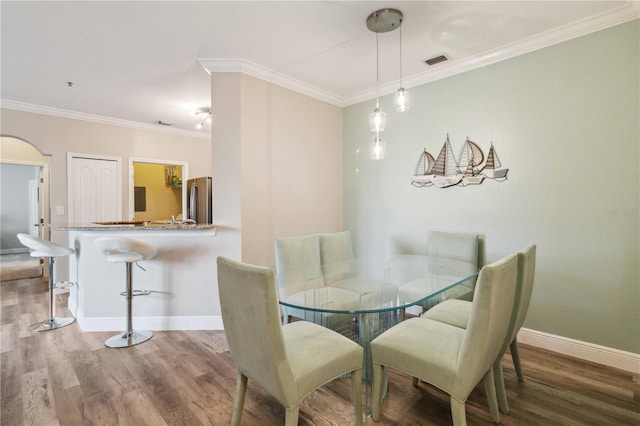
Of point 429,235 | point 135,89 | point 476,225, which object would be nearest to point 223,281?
point 429,235

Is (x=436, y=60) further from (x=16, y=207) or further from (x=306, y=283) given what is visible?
(x=16, y=207)

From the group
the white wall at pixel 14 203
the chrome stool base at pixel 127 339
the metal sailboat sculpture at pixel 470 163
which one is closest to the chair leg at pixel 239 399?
the chrome stool base at pixel 127 339

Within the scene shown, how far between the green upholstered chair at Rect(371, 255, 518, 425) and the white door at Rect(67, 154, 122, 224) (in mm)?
4843

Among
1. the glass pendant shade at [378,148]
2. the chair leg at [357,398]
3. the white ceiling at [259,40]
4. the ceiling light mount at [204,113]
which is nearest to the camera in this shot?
the chair leg at [357,398]

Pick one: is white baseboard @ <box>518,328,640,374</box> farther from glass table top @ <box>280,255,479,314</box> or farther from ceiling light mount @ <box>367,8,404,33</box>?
ceiling light mount @ <box>367,8,404,33</box>

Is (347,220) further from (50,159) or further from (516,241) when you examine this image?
(50,159)

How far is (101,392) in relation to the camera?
201cm

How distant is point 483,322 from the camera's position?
134 cm

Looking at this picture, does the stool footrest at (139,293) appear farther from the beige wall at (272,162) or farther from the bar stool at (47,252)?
the beige wall at (272,162)

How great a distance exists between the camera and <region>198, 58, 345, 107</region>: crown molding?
2943 millimetres

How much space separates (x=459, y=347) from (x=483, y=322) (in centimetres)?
31

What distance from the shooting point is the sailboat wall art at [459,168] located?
2.84 metres

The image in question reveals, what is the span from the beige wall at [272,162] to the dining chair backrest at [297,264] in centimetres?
65

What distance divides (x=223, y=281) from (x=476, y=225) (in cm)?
248
